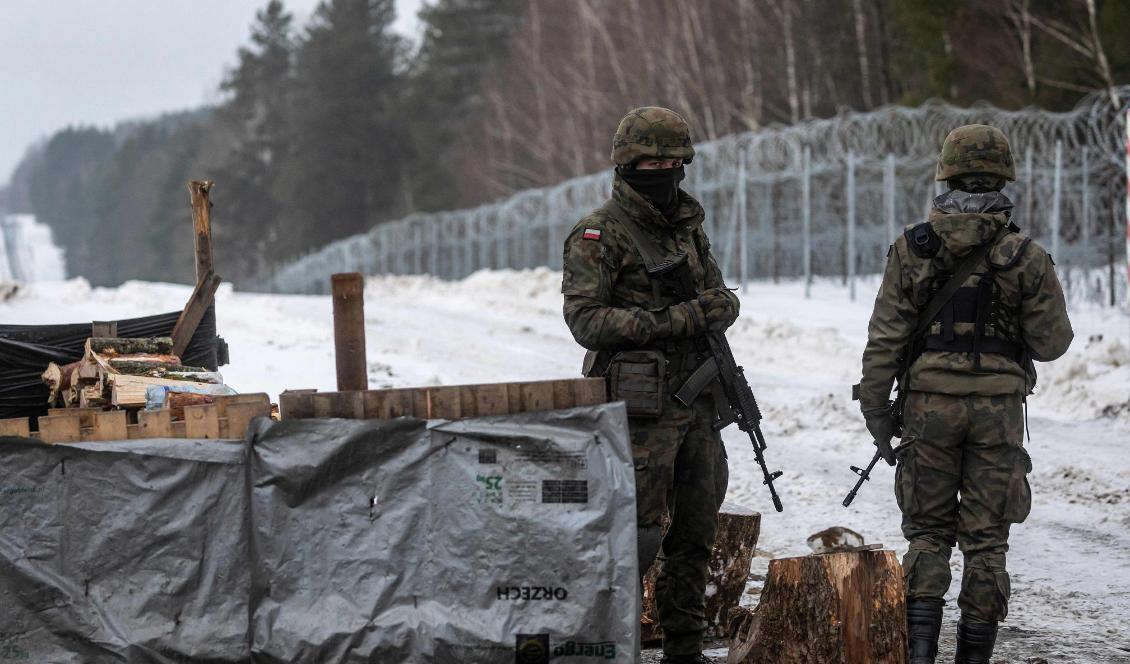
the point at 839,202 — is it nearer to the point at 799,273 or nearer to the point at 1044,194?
the point at 799,273

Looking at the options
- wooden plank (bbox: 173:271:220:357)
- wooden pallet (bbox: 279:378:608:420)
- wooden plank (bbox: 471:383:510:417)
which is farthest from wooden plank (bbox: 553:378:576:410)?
wooden plank (bbox: 173:271:220:357)

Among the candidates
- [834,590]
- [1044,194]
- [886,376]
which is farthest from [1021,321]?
[1044,194]

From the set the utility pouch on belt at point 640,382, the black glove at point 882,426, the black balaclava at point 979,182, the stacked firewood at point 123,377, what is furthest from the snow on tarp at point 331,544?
the black balaclava at point 979,182

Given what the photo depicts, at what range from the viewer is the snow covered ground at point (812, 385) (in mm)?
6230

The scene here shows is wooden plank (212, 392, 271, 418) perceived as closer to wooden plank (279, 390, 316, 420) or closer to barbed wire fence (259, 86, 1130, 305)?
wooden plank (279, 390, 316, 420)

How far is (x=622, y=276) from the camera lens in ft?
15.6

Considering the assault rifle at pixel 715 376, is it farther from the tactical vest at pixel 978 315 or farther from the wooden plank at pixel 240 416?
the wooden plank at pixel 240 416

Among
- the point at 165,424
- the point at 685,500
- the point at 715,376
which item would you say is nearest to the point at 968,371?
the point at 715,376

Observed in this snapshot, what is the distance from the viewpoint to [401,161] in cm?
5672

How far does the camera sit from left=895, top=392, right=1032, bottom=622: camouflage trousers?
15.2 ft

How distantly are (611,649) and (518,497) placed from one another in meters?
0.56

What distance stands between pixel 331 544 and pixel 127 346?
2.13m

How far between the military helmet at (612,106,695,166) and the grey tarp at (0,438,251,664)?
5.47ft

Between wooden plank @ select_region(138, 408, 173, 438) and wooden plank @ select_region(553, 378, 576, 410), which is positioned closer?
wooden plank @ select_region(553, 378, 576, 410)
